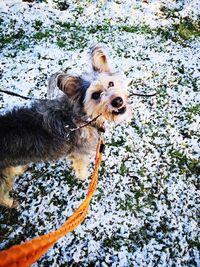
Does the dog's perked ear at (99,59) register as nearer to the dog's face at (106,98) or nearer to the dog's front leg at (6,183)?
the dog's face at (106,98)

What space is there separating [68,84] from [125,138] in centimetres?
219

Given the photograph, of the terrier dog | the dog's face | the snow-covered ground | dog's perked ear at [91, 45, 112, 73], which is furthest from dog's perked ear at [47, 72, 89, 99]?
the snow-covered ground

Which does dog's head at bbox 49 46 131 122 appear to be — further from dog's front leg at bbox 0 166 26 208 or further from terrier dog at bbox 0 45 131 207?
dog's front leg at bbox 0 166 26 208

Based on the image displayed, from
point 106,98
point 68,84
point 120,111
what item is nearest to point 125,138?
point 120,111

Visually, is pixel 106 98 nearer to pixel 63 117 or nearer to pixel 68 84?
pixel 68 84

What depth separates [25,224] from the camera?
4.47 m

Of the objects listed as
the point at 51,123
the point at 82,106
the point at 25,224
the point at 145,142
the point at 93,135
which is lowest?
the point at 25,224

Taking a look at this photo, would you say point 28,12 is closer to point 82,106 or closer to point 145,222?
point 82,106

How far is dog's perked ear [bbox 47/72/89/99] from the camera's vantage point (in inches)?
140

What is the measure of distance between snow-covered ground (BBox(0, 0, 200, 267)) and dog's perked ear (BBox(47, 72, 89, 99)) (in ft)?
5.82

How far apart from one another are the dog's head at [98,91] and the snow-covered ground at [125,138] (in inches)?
63.8

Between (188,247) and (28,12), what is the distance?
684 centimetres

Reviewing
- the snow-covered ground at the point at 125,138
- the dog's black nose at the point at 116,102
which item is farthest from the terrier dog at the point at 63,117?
the snow-covered ground at the point at 125,138

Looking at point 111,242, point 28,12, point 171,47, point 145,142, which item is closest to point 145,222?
point 111,242
